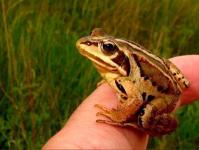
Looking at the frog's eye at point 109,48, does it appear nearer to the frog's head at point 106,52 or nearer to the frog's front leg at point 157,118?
the frog's head at point 106,52

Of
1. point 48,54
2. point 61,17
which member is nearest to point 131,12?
point 61,17

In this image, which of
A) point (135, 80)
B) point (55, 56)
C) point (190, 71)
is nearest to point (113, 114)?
point (135, 80)

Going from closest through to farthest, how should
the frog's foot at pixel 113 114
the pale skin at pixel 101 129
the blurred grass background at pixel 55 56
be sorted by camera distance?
the pale skin at pixel 101 129
the frog's foot at pixel 113 114
the blurred grass background at pixel 55 56

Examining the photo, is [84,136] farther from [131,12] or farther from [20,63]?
[131,12]

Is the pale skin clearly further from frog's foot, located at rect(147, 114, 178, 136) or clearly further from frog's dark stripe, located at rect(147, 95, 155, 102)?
frog's dark stripe, located at rect(147, 95, 155, 102)

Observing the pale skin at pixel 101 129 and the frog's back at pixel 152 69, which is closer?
the pale skin at pixel 101 129

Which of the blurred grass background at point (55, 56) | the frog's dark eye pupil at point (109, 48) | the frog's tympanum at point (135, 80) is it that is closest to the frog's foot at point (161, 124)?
the frog's tympanum at point (135, 80)

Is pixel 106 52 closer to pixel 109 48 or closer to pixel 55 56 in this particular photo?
pixel 109 48
